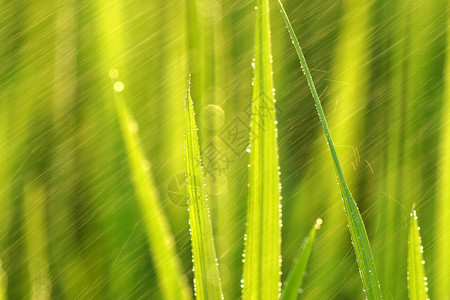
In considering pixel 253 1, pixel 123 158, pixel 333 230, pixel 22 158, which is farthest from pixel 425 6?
pixel 22 158

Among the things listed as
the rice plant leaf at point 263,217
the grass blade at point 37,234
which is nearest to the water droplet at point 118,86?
the grass blade at point 37,234

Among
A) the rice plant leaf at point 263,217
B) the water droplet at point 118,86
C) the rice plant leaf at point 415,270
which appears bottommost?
the rice plant leaf at point 415,270

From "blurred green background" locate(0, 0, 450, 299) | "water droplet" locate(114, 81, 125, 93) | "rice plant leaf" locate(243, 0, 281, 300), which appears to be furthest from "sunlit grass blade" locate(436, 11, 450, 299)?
"water droplet" locate(114, 81, 125, 93)

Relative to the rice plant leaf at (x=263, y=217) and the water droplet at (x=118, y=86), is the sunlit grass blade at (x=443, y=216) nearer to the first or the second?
the rice plant leaf at (x=263, y=217)

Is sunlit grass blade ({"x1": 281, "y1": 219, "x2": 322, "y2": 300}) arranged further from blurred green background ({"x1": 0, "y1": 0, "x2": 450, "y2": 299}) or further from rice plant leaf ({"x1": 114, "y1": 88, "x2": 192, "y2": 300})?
blurred green background ({"x1": 0, "y1": 0, "x2": 450, "y2": 299})

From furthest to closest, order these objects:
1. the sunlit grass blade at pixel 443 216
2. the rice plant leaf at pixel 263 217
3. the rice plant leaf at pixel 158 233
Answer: the sunlit grass blade at pixel 443 216 → the rice plant leaf at pixel 158 233 → the rice plant leaf at pixel 263 217

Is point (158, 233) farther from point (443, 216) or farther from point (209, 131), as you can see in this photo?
point (443, 216)
